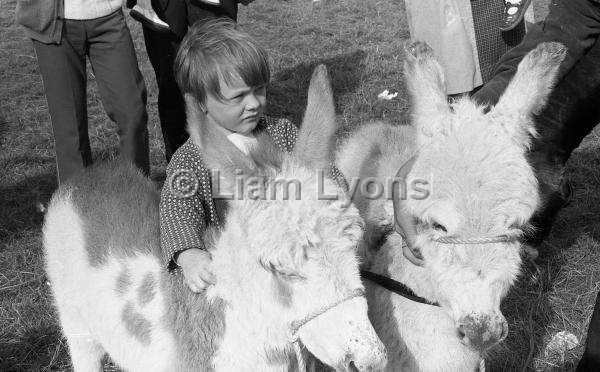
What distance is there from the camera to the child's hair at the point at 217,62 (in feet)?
8.69

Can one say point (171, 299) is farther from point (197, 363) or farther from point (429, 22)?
point (429, 22)

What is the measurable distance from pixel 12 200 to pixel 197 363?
3543mm

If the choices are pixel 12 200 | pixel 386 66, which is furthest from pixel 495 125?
pixel 386 66

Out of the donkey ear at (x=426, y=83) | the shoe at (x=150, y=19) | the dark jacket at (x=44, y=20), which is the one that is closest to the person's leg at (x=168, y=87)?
the shoe at (x=150, y=19)

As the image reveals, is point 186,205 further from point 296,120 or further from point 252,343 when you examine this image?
point 296,120

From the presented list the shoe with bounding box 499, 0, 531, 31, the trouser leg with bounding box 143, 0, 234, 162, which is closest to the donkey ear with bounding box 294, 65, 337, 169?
the shoe with bounding box 499, 0, 531, 31

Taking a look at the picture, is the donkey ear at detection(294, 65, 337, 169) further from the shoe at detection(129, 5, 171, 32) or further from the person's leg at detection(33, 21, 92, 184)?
the shoe at detection(129, 5, 171, 32)

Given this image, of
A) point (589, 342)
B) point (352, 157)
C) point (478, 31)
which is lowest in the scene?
point (589, 342)

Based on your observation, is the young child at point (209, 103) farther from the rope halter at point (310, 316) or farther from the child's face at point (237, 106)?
the rope halter at point (310, 316)

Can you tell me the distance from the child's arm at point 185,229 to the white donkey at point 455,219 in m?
0.80

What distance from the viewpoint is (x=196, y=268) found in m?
2.33

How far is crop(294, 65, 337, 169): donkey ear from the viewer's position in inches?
87.8

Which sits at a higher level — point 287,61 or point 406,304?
point 406,304

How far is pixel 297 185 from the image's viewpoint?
2.13 m
